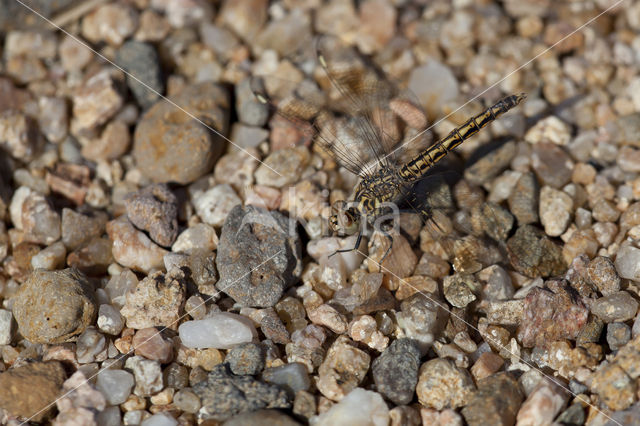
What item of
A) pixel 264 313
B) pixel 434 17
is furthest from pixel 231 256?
pixel 434 17

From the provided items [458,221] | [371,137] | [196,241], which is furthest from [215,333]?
[371,137]

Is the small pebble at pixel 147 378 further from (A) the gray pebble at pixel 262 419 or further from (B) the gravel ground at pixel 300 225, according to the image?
(A) the gray pebble at pixel 262 419

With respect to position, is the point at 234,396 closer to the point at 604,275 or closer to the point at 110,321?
the point at 110,321

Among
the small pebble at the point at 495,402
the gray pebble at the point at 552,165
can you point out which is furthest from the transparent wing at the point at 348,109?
the small pebble at the point at 495,402

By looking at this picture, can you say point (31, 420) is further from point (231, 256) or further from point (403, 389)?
point (403, 389)

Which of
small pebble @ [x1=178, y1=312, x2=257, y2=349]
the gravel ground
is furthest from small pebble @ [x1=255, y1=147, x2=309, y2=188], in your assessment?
small pebble @ [x1=178, y1=312, x2=257, y2=349]
